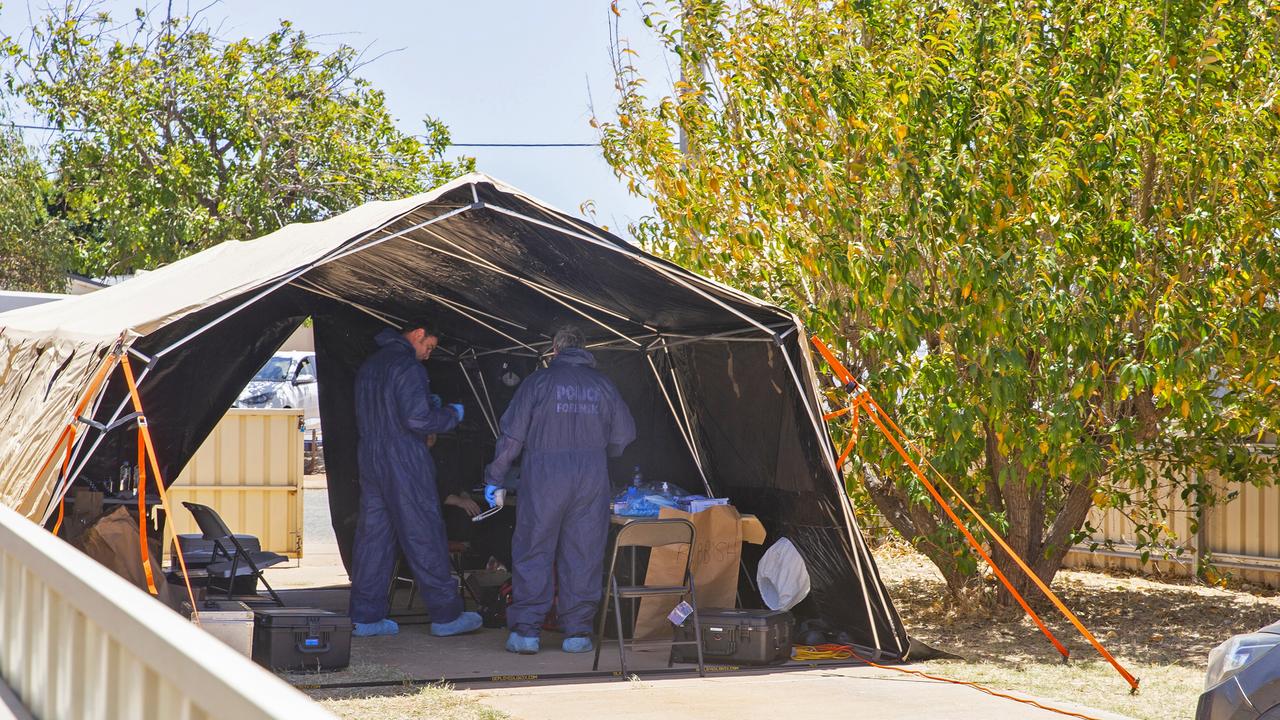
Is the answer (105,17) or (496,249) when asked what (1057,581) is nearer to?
(496,249)

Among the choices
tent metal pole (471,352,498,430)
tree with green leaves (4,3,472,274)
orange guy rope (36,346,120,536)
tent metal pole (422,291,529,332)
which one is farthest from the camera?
tree with green leaves (4,3,472,274)

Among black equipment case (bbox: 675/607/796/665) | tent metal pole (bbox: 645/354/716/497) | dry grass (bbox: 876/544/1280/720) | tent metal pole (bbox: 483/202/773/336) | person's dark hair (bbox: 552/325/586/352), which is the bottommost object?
dry grass (bbox: 876/544/1280/720)

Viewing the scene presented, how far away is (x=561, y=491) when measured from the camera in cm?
696

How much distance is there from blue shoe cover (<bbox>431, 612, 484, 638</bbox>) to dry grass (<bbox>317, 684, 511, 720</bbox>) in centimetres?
170

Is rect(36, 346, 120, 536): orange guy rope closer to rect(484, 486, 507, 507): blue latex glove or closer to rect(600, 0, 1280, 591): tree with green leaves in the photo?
rect(484, 486, 507, 507): blue latex glove

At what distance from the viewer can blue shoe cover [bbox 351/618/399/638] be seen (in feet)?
24.6

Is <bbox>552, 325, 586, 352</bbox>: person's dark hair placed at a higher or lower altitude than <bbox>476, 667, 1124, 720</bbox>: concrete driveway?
higher

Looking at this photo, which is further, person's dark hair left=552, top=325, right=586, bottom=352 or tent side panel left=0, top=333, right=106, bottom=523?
person's dark hair left=552, top=325, right=586, bottom=352

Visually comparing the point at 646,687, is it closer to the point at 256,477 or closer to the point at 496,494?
the point at 496,494

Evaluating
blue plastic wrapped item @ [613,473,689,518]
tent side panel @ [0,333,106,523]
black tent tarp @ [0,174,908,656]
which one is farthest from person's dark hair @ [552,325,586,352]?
tent side panel @ [0,333,106,523]

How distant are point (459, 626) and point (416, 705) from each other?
2123 mm

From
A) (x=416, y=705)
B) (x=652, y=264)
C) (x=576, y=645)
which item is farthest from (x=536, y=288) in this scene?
(x=416, y=705)

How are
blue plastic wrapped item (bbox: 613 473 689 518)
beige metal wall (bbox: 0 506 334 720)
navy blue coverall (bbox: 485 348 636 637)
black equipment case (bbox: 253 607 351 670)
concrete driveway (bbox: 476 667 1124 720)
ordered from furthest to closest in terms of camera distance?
blue plastic wrapped item (bbox: 613 473 689 518) < navy blue coverall (bbox: 485 348 636 637) < black equipment case (bbox: 253 607 351 670) < concrete driveway (bbox: 476 667 1124 720) < beige metal wall (bbox: 0 506 334 720)

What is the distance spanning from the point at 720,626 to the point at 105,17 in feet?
47.7
